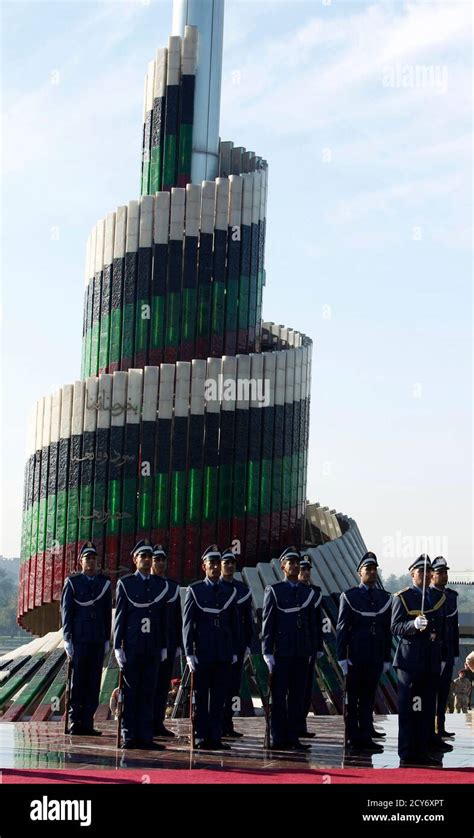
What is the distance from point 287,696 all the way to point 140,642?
2.28 m

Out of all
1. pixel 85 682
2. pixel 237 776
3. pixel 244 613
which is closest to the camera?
pixel 237 776

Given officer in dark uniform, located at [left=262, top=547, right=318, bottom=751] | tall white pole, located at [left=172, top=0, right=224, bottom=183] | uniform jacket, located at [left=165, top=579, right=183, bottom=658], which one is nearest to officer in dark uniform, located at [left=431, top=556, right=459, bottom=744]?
officer in dark uniform, located at [left=262, top=547, right=318, bottom=751]

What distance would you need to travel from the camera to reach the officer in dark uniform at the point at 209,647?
19.1 metres

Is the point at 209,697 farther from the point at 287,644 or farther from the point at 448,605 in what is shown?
the point at 448,605

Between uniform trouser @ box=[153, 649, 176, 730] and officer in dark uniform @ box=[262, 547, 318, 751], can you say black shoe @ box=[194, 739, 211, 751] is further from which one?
uniform trouser @ box=[153, 649, 176, 730]

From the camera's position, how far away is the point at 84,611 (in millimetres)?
20859

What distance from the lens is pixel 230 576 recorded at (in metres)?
20.7

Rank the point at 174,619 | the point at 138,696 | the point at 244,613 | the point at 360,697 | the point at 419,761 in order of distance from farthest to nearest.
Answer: the point at 244,613, the point at 360,697, the point at 174,619, the point at 138,696, the point at 419,761

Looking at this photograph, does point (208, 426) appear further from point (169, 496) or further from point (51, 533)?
point (51, 533)

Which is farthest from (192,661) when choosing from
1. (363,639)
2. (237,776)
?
(237,776)

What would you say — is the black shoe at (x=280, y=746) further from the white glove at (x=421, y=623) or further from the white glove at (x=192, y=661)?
the white glove at (x=421, y=623)

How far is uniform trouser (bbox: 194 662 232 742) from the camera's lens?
62.7 ft
